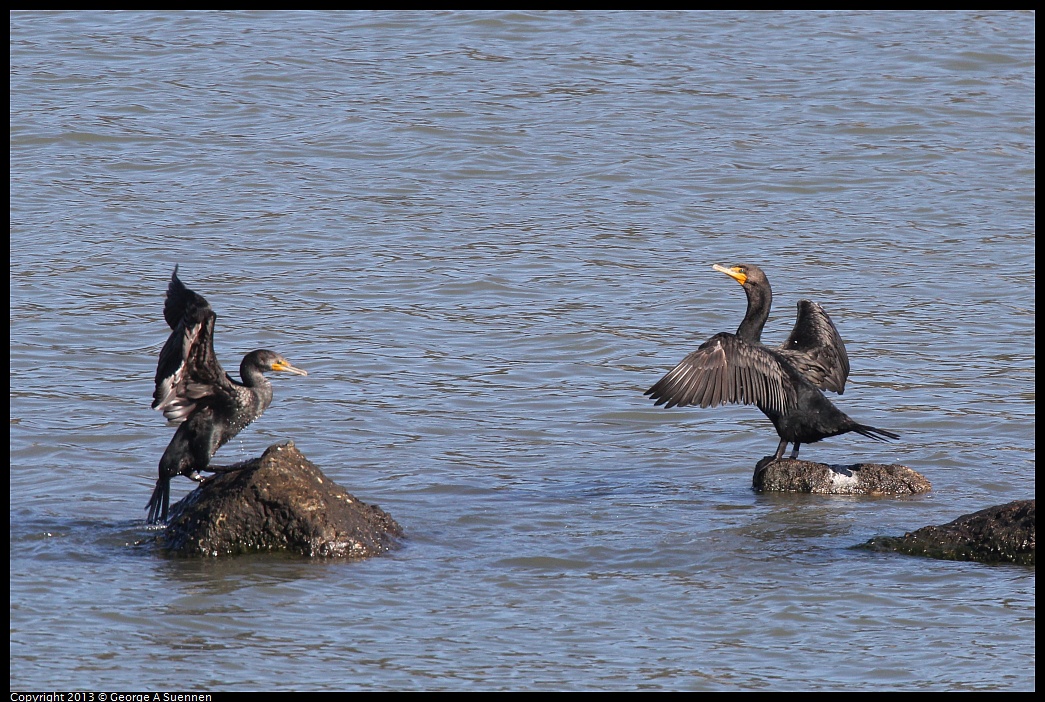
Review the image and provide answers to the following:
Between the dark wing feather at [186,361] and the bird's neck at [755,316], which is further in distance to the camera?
the bird's neck at [755,316]

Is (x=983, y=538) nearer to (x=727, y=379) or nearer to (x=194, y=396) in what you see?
(x=727, y=379)

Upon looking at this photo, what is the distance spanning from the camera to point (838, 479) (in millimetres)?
7977

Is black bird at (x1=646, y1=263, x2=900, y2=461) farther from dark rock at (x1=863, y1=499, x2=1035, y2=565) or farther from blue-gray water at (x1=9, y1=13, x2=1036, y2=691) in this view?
dark rock at (x1=863, y1=499, x2=1035, y2=565)

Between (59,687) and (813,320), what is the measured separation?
15.5 ft

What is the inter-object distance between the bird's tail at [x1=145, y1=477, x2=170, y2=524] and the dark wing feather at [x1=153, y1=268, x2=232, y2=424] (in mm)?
289

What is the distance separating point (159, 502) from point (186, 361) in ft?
2.48

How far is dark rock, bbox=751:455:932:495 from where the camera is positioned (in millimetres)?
7914

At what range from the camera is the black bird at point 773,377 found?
26.0ft

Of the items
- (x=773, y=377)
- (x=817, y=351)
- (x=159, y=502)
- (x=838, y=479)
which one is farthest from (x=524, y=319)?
(x=159, y=502)

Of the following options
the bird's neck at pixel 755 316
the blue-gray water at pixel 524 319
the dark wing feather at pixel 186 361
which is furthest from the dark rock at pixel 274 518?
the bird's neck at pixel 755 316

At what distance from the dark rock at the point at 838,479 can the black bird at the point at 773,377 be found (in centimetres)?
13

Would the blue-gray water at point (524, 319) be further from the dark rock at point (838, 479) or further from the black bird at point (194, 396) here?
the black bird at point (194, 396)

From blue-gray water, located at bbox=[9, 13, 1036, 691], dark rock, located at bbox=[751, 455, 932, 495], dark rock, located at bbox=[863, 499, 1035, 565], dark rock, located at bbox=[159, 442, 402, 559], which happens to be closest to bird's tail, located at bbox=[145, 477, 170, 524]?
blue-gray water, located at bbox=[9, 13, 1036, 691]

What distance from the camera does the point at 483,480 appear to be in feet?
26.7
